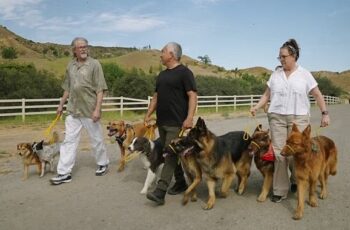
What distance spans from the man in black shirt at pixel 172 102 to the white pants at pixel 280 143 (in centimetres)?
124

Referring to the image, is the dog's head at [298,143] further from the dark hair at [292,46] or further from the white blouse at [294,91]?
the dark hair at [292,46]

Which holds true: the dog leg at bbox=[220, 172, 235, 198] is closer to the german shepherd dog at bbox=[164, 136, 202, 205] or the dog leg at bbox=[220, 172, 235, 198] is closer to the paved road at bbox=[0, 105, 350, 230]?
the paved road at bbox=[0, 105, 350, 230]

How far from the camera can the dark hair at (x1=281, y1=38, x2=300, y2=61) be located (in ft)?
18.0

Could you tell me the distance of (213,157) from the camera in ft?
18.0

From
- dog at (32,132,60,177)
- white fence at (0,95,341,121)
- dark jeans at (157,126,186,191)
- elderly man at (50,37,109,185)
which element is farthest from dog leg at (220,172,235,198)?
white fence at (0,95,341,121)

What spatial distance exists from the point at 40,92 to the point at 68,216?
72.2 feet

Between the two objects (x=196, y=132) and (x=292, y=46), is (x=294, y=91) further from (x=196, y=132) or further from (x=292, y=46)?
(x=196, y=132)

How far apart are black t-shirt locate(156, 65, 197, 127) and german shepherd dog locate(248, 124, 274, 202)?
1.19 meters

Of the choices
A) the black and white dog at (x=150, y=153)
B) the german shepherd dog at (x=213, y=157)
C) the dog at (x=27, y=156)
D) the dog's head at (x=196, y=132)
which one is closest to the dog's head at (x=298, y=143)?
the german shepherd dog at (x=213, y=157)

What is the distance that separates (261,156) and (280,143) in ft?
1.27

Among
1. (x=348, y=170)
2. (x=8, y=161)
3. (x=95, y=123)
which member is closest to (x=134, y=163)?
(x=95, y=123)

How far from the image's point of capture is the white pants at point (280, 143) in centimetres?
564

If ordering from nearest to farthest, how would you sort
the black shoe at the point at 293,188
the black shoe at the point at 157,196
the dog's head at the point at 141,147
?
the black shoe at the point at 157,196 → the black shoe at the point at 293,188 → the dog's head at the point at 141,147

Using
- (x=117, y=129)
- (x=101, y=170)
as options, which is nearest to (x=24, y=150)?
(x=101, y=170)
